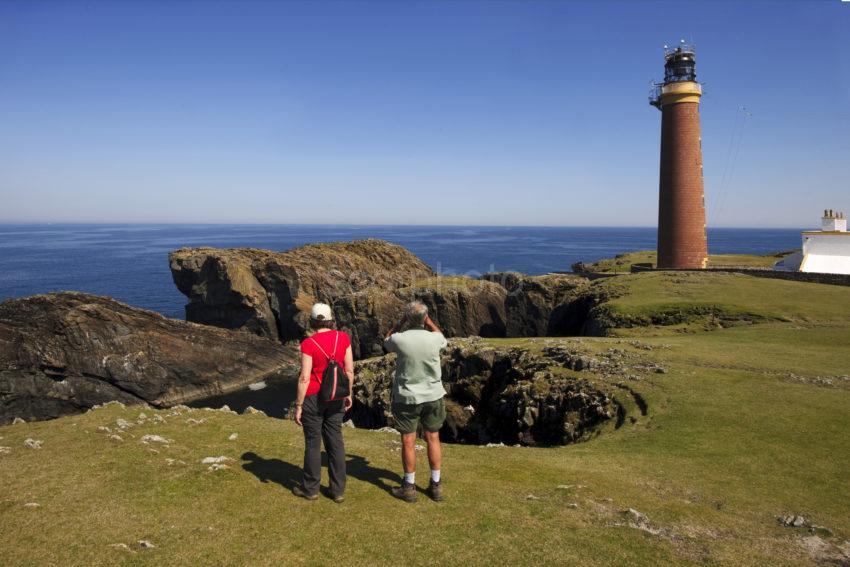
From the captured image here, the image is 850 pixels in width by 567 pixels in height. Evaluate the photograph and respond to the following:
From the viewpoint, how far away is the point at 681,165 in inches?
2060

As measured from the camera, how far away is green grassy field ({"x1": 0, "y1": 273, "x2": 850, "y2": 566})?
26.0 ft

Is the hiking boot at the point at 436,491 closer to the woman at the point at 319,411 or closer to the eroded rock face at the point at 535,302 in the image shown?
the woman at the point at 319,411

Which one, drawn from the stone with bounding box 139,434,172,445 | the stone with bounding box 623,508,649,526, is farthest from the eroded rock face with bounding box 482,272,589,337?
the stone with bounding box 139,434,172,445

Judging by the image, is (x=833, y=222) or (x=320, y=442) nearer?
(x=320, y=442)

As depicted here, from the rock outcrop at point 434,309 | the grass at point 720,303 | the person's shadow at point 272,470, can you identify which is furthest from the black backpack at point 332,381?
the rock outcrop at point 434,309

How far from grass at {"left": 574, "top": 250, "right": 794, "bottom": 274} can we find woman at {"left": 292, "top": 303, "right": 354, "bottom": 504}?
56.0m

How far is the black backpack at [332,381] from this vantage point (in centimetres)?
927

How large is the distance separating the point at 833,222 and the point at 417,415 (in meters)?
57.7

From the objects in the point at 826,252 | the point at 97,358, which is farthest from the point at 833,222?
the point at 97,358

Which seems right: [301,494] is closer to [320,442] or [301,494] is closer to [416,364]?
[320,442]

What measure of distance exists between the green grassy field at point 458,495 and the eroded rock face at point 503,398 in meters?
3.05

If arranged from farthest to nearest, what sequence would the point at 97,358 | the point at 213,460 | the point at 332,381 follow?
the point at 97,358, the point at 213,460, the point at 332,381

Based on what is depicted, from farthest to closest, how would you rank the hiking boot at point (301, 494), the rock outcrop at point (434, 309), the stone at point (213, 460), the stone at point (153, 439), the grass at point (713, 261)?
the grass at point (713, 261) → the rock outcrop at point (434, 309) → the stone at point (153, 439) → the stone at point (213, 460) → the hiking boot at point (301, 494)

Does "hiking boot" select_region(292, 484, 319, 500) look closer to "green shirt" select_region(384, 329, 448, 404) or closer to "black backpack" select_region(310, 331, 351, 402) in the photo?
"black backpack" select_region(310, 331, 351, 402)
